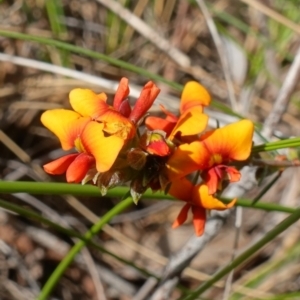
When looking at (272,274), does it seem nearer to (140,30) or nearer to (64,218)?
(64,218)

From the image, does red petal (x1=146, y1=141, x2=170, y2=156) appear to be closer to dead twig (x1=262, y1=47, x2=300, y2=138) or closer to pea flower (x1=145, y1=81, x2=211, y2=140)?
pea flower (x1=145, y1=81, x2=211, y2=140)

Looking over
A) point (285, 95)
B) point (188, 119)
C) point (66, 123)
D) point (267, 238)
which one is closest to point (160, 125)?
point (188, 119)

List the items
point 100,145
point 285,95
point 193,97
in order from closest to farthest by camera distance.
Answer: point 100,145 < point 193,97 < point 285,95

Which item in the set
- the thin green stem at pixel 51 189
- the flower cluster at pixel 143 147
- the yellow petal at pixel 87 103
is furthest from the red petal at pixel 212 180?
the yellow petal at pixel 87 103

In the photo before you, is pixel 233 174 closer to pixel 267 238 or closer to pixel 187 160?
pixel 187 160

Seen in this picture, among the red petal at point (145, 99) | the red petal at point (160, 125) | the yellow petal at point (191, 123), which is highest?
the red petal at point (145, 99)

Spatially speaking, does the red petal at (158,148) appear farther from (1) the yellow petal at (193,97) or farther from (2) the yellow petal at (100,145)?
(1) the yellow petal at (193,97)
